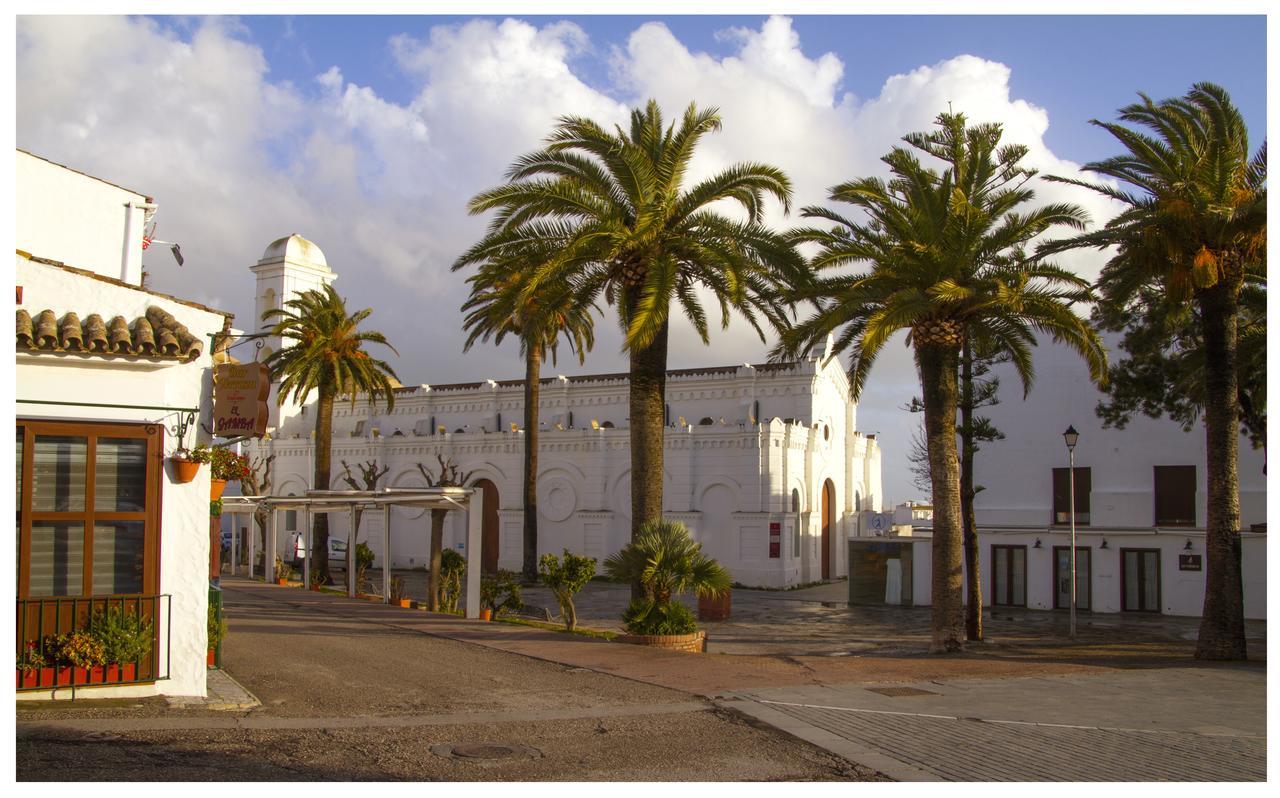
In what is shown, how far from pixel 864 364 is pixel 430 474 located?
101 ft

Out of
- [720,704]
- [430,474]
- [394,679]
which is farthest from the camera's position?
[430,474]

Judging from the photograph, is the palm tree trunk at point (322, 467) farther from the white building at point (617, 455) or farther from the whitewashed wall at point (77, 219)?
the whitewashed wall at point (77, 219)

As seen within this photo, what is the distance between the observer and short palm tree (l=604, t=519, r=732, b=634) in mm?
17531

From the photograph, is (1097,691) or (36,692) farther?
(1097,691)

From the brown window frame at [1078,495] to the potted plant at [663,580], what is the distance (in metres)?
19.3

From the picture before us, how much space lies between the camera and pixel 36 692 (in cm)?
995

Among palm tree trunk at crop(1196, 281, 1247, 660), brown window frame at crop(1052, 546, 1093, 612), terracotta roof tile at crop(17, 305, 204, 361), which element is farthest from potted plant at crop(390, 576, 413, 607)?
brown window frame at crop(1052, 546, 1093, 612)

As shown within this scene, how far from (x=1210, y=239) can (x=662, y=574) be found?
10.8 m

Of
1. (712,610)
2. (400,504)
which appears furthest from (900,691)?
(712,610)

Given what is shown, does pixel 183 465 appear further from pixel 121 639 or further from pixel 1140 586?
pixel 1140 586

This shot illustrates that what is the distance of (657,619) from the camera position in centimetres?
1767

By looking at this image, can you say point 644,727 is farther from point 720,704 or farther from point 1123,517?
point 1123,517

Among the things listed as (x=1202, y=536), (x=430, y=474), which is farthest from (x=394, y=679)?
(x=430, y=474)

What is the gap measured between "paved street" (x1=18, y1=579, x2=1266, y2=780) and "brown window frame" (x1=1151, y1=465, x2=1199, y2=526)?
1484 centimetres
